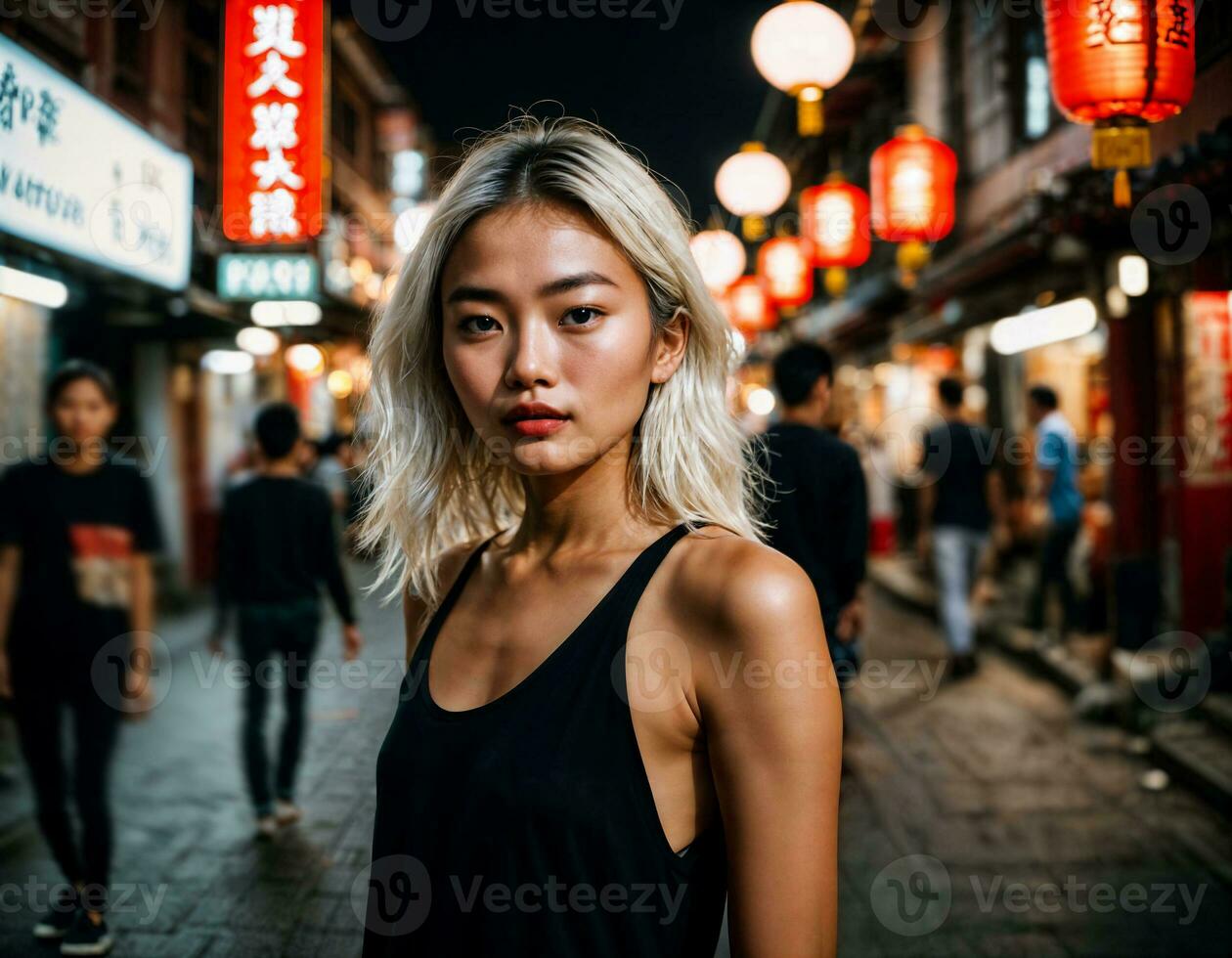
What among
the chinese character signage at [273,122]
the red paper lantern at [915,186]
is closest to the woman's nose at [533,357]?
the chinese character signage at [273,122]

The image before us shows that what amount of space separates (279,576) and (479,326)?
4461 mm


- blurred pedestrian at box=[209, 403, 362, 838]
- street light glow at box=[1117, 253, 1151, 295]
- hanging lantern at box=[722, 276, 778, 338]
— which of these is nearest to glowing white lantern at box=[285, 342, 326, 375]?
hanging lantern at box=[722, 276, 778, 338]

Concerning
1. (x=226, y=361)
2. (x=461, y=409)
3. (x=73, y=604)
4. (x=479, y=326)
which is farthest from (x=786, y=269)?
(x=479, y=326)

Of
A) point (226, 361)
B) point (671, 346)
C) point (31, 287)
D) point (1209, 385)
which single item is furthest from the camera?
point (226, 361)

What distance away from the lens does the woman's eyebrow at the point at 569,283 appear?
1.55 metres

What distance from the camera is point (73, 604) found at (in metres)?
4.40

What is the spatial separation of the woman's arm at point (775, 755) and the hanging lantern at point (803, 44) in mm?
6863

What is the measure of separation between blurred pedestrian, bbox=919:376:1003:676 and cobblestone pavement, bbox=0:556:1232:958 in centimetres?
104

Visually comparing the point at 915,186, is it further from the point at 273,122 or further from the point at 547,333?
the point at 547,333

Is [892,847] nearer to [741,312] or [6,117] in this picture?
[6,117]

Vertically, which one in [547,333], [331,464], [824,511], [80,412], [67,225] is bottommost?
[824,511]

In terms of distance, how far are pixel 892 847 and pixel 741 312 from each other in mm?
13345

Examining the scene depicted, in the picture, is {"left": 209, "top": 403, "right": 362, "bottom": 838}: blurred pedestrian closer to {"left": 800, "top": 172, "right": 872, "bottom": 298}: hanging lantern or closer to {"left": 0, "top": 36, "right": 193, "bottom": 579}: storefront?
{"left": 0, "top": 36, "right": 193, "bottom": 579}: storefront

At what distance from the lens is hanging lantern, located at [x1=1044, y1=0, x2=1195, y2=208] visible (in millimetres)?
4168
